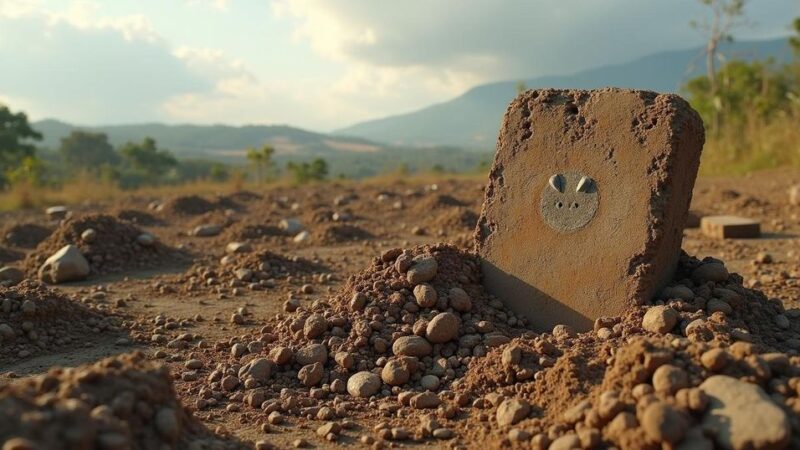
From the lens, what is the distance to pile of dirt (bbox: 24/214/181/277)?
6801 mm

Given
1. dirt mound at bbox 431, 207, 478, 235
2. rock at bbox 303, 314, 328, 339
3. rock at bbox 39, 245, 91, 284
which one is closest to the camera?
rock at bbox 303, 314, 328, 339

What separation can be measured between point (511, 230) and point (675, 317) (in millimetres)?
1132

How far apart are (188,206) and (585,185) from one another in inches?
350

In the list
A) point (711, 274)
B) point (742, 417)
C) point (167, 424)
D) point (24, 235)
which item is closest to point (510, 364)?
point (742, 417)

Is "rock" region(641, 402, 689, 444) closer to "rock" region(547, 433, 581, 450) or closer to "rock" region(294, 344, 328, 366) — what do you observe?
"rock" region(547, 433, 581, 450)

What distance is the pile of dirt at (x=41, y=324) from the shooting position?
4.34 m

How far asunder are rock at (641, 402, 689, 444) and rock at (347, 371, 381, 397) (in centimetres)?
146

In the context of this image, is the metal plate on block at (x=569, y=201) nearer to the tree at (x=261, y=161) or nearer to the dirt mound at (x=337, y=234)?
the dirt mound at (x=337, y=234)

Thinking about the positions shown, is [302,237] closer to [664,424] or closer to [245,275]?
[245,275]

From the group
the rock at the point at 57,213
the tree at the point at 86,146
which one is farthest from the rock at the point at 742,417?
the tree at the point at 86,146

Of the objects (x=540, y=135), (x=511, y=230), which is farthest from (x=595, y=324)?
(x=540, y=135)

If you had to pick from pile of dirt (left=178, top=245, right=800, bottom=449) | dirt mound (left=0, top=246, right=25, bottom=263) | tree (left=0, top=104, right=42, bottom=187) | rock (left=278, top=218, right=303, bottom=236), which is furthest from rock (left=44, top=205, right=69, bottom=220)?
tree (left=0, top=104, right=42, bottom=187)

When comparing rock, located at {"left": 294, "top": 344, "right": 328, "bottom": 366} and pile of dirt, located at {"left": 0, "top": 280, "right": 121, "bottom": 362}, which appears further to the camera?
pile of dirt, located at {"left": 0, "top": 280, "right": 121, "bottom": 362}

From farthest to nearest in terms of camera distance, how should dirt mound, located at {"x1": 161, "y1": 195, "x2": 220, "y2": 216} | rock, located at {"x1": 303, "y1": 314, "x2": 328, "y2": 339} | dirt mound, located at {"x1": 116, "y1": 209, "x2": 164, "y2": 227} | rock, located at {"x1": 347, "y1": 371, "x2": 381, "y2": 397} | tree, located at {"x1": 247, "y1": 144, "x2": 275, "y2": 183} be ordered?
tree, located at {"x1": 247, "y1": 144, "x2": 275, "y2": 183} → dirt mound, located at {"x1": 161, "y1": 195, "x2": 220, "y2": 216} → dirt mound, located at {"x1": 116, "y1": 209, "x2": 164, "y2": 227} → rock, located at {"x1": 303, "y1": 314, "x2": 328, "y2": 339} → rock, located at {"x1": 347, "y1": 371, "x2": 381, "y2": 397}
